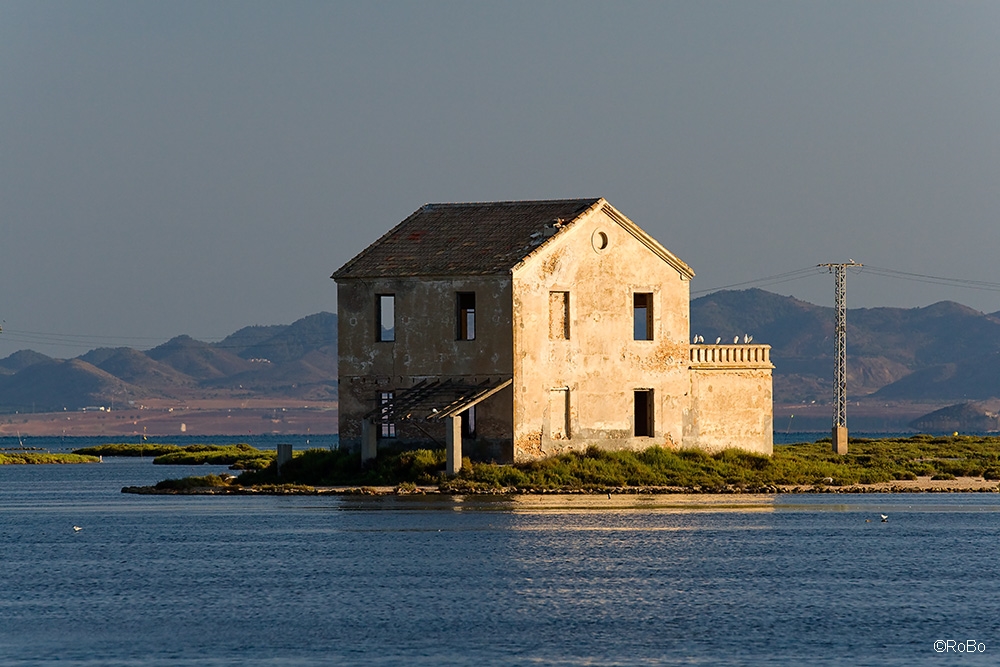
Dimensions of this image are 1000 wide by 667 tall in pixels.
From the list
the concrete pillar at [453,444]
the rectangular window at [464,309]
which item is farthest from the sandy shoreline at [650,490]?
the rectangular window at [464,309]

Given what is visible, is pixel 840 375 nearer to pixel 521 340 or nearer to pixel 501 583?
pixel 521 340

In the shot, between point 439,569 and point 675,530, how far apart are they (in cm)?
1017

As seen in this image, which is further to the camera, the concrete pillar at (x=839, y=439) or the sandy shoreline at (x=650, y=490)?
the concrete pillar at (x=839, y=439)

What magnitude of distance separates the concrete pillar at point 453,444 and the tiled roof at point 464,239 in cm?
527

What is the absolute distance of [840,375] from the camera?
90062 mm

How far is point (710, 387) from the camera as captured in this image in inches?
2527

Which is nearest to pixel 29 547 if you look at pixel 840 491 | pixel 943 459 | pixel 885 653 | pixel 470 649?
pixel 470 649

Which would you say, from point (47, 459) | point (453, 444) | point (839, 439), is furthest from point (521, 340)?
point (47, 459)

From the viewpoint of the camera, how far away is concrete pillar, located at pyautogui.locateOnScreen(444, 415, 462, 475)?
185ft

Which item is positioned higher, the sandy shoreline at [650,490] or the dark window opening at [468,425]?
the dark window opening at [468,425]

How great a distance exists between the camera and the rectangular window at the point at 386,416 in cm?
5822

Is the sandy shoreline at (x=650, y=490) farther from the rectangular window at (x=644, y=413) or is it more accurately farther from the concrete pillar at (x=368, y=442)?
the rectangular window at (x=644, y=413)

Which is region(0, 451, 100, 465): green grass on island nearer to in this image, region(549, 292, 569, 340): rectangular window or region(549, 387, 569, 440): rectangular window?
region(549, 387, 569, 440): rectangular window

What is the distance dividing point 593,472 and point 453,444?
515 centimetres
